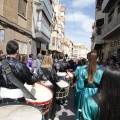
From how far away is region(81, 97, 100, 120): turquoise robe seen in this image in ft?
7.11

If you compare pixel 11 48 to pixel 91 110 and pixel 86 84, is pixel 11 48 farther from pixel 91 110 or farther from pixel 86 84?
pixel 91 110

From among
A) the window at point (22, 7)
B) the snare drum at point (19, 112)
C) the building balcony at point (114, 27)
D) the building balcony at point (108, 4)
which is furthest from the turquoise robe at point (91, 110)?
the building balcony at point (108, 4)

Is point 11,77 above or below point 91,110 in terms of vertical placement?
above

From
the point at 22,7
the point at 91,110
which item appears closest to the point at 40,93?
the point at 91,110

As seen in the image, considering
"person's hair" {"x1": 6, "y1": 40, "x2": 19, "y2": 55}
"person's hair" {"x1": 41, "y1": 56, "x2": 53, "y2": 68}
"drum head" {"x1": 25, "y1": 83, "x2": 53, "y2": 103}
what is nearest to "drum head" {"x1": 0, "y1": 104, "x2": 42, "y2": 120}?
"person's hair" {"x1": 6, "y1": 40, "x2": 19, "y2": 55}

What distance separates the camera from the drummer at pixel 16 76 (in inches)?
132

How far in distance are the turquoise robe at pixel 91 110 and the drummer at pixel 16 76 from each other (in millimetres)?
1388

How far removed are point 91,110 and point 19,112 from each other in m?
1.04

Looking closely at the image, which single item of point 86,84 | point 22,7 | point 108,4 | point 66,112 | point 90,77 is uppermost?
point 108,4

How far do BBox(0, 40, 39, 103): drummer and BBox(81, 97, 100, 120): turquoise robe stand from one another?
139 centimetres

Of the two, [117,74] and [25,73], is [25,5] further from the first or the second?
[117,74]

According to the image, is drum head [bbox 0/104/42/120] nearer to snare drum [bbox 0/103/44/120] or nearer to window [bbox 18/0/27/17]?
snare drum [bbox 0/103/44/120]

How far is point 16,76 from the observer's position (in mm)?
3463

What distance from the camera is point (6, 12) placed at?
12781 millimetres
